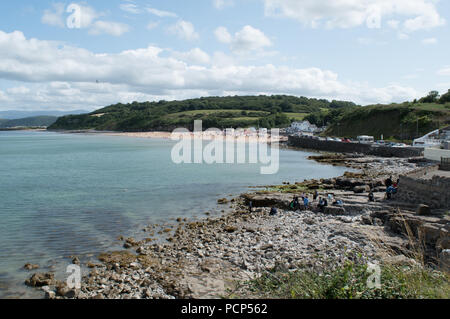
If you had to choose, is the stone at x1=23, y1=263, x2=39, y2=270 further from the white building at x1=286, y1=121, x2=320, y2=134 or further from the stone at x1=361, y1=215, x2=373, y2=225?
the white building at x1=286, y1=121, x2=320, y2=134

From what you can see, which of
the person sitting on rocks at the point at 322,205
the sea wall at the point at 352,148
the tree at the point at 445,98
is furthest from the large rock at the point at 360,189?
the tree at the point at 445,98

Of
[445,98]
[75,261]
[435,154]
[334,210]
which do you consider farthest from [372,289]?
[445,98]

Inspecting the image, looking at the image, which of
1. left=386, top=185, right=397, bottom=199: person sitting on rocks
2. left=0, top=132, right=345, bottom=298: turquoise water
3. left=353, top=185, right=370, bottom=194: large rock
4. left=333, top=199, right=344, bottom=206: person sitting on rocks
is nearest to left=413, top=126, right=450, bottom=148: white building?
left=0, top=132, right=345, bottom=298: turquoise water

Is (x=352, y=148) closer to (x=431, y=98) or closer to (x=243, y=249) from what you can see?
(x=431, y=98)

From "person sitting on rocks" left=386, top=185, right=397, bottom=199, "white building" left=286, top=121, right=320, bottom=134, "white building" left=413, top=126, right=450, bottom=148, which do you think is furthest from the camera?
"white building" left=286, top=121, right=320, bottom=134

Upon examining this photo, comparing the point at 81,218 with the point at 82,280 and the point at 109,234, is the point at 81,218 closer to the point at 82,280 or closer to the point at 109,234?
the point at 109,234

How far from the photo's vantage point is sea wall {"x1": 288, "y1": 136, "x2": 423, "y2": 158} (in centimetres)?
5359

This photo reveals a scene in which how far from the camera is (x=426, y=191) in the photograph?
20875mm

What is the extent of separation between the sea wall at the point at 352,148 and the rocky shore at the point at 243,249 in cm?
3580

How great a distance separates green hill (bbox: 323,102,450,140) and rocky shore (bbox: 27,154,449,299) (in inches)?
2215

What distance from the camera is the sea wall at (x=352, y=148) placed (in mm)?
53594

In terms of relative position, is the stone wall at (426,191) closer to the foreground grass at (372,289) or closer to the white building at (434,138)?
the foreground grass at (372,289)

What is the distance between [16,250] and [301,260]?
521 inches
